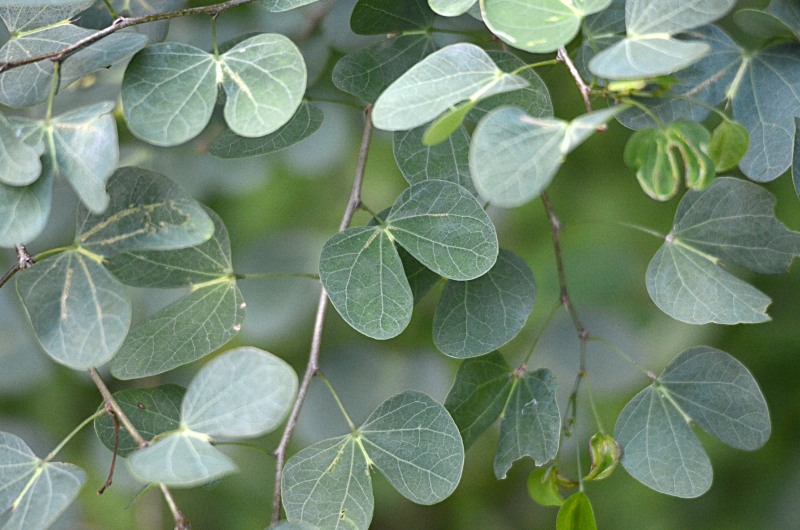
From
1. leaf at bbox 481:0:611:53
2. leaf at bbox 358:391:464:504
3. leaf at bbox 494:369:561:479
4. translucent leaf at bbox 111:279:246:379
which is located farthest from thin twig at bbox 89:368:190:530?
leaf at bbox 481:0:611:53

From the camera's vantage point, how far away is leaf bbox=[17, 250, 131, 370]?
477 millimetres

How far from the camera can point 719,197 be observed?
0.60m

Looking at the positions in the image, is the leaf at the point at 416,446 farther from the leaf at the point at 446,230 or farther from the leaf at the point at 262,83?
the leaf at the point at 262,83

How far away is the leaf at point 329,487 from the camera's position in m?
0.56

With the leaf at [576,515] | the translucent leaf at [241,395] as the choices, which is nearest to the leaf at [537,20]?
the translucent leaf at [241,395]

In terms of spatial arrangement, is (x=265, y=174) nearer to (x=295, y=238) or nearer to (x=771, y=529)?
(x=295, y=238)

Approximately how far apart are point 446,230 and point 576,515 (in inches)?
10.6

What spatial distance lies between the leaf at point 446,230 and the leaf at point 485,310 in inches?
3.0

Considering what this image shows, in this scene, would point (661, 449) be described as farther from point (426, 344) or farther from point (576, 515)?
point (426, 344)

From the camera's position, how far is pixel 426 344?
111cm

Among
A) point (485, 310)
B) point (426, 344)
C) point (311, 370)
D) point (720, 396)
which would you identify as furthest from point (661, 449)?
point (426, 344)

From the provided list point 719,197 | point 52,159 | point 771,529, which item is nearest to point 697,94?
point 719,197

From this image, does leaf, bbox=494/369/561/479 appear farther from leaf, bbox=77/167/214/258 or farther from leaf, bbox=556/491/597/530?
leaf, bbox=77/167/214/258

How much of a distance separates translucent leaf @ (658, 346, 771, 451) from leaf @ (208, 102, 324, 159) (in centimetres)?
39
